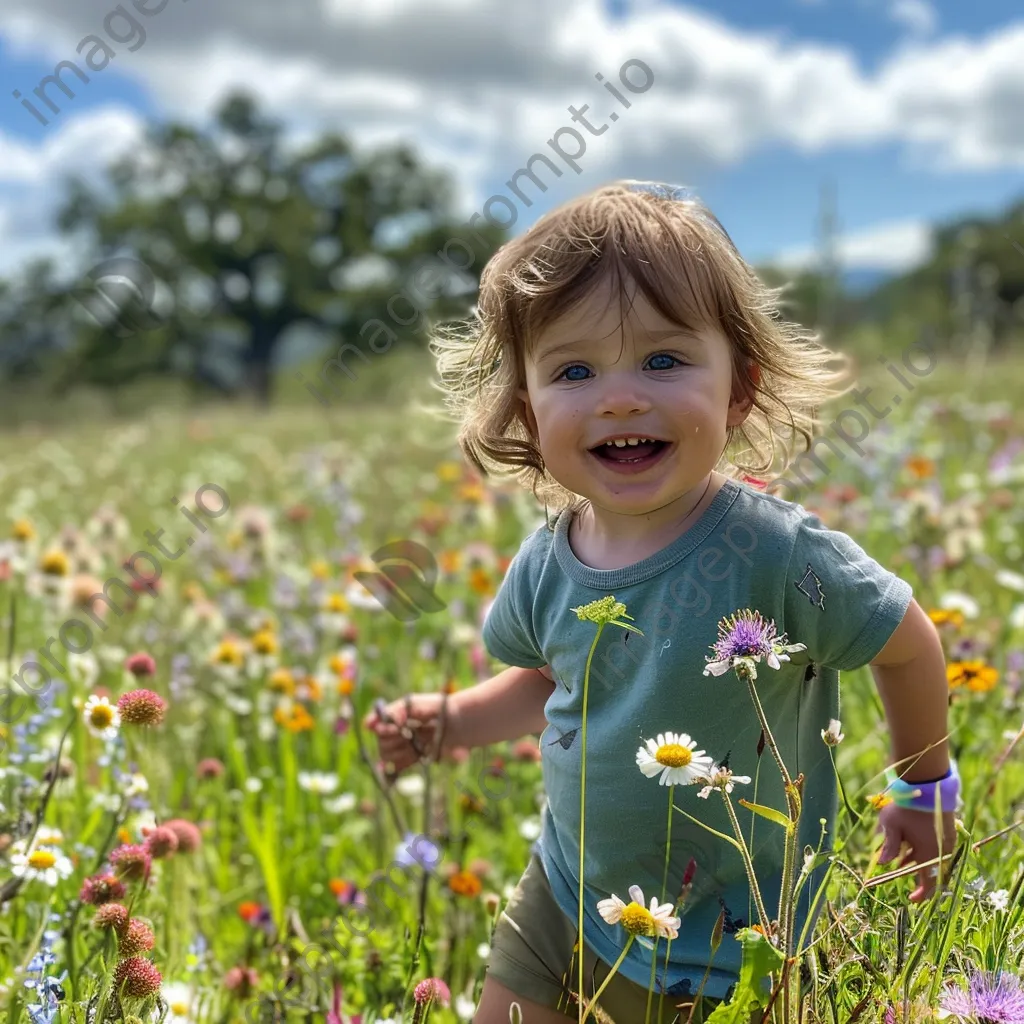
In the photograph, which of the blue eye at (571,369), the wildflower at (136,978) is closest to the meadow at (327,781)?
the wildflower at (136,978)

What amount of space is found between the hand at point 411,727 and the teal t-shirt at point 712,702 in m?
0.28

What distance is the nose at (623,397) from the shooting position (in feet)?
4.16

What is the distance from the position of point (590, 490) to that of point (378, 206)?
35989 mm

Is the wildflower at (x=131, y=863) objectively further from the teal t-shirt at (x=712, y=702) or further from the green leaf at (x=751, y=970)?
the green leaf at (x=751, y=970)

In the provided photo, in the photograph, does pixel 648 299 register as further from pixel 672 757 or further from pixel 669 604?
pixel 672 757

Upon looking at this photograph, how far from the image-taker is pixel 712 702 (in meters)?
1.29

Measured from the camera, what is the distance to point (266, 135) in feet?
118

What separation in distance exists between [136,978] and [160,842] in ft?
1.11

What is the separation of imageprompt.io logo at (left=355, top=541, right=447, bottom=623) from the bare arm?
104 centimetres

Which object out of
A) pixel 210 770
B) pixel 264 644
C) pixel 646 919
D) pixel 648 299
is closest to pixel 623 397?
pixel 648 299

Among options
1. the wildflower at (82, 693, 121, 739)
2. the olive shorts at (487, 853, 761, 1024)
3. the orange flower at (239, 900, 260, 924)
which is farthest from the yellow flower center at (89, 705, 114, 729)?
the olive shorts at (487, 853, 761, 1024)

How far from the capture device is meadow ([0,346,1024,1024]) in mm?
1181

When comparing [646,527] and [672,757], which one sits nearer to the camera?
[672,757]

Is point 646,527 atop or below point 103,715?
atop
